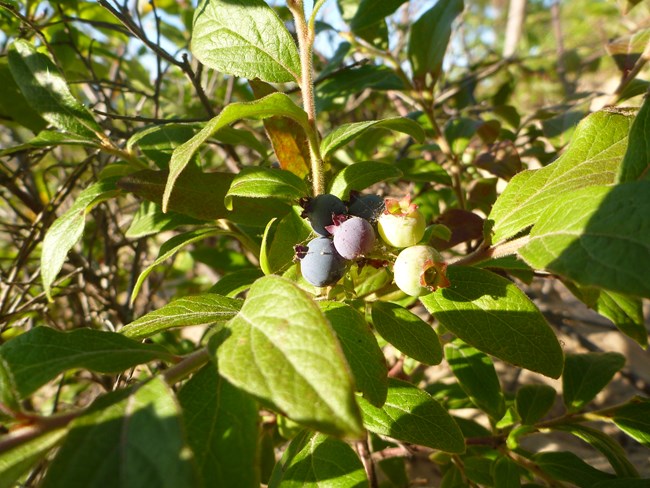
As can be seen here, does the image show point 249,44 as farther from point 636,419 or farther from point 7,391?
point 636,419

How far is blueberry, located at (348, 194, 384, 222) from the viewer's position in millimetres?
796

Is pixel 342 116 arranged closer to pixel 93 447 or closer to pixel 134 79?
pixel 134 79

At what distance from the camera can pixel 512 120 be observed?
178 cm

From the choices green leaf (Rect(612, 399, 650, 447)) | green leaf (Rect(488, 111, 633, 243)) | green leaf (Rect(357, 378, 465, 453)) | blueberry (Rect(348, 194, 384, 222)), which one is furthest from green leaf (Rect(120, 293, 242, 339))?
green leaf (Rect(612, 399, 650, 447))

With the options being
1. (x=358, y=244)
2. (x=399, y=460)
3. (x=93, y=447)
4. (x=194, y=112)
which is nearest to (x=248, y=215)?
(x=358, y=244)

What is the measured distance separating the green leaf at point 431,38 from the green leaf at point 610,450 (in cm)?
104

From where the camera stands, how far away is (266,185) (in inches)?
31.8

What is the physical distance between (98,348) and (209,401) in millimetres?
171

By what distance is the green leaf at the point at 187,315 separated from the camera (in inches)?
27.4

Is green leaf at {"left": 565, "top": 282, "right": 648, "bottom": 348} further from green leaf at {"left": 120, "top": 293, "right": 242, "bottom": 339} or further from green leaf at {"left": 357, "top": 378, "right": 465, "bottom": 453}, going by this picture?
green leaf at {"left": 120, "top": 293, "right": 242, "bottom": 339}

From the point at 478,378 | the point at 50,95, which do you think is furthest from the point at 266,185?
the point at 478,378

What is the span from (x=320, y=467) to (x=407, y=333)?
0.28 m

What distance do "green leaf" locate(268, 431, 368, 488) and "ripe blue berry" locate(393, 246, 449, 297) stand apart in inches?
12.9

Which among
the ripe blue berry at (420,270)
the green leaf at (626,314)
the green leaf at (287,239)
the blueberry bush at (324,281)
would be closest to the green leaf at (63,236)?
the blueberry bush at (324,281)
